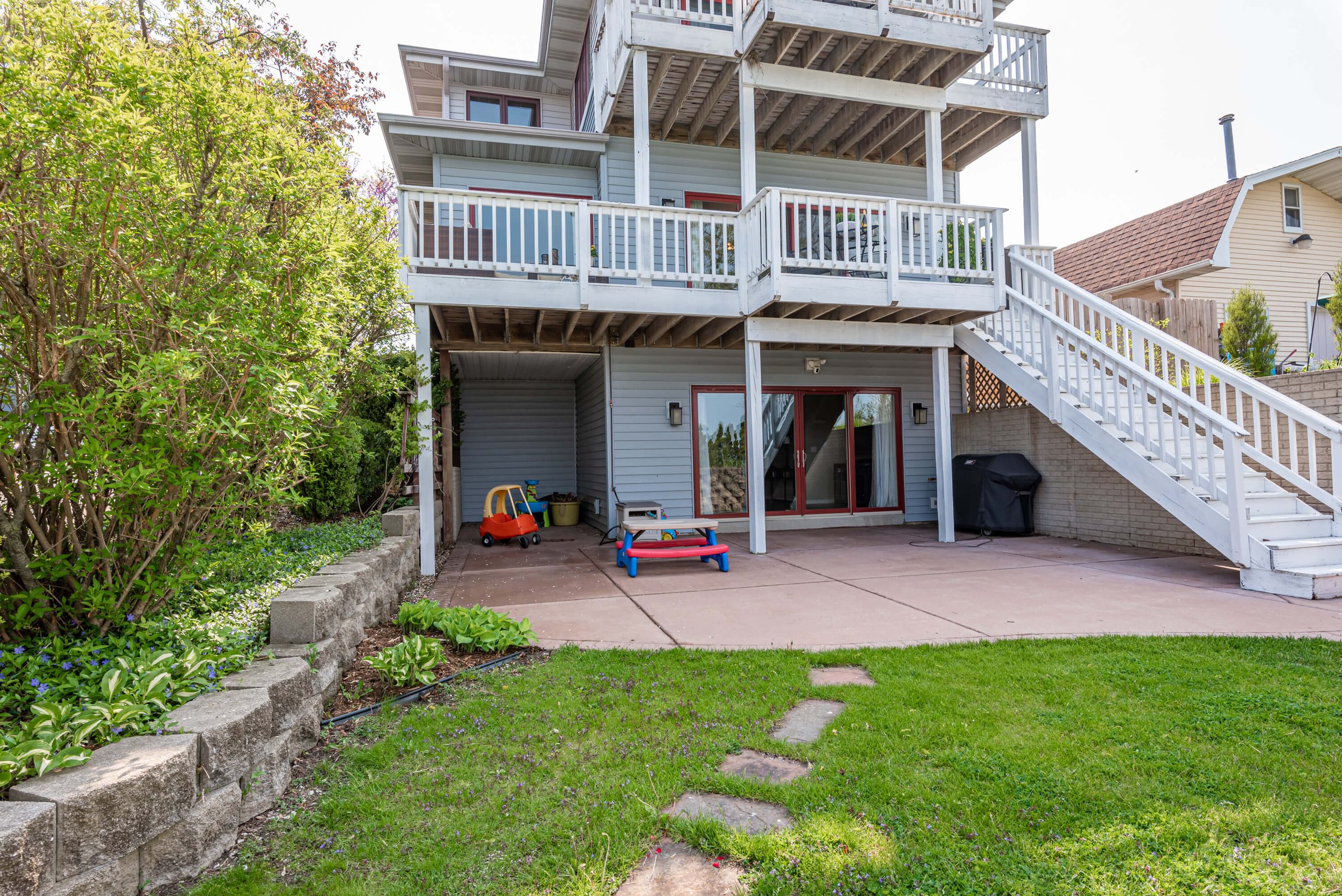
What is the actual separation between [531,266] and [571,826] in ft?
18.5

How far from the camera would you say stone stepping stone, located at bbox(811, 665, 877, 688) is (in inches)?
127

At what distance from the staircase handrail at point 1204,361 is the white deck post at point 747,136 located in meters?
3.42

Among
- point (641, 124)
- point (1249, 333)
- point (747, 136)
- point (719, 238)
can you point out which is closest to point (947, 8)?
point (747, 136)

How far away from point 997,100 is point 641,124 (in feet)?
15.8

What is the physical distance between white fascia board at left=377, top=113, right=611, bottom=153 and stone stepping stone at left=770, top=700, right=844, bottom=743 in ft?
26.0

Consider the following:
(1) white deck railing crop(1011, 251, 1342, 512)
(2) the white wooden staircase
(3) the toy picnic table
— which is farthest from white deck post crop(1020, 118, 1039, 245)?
(3) the toy picnic table

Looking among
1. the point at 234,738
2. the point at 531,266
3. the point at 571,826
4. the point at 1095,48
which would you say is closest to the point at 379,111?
Result: the point at 531,266

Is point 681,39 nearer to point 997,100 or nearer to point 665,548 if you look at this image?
point 997,100

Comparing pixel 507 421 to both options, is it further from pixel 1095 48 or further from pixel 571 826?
pixel 1095 48

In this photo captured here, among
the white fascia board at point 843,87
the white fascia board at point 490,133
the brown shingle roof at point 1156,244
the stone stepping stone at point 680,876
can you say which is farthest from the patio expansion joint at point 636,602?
the brown shingle roof at point 1156,244

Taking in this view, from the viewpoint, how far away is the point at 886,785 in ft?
7.18

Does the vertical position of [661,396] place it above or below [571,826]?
above

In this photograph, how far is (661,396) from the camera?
29.8ft

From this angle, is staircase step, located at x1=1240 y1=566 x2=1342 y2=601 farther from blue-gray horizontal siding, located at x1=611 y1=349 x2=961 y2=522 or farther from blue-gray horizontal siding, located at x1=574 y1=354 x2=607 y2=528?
blue-gray horizontal siding, located at x1=574 y1=354 x2=607 y2=528
